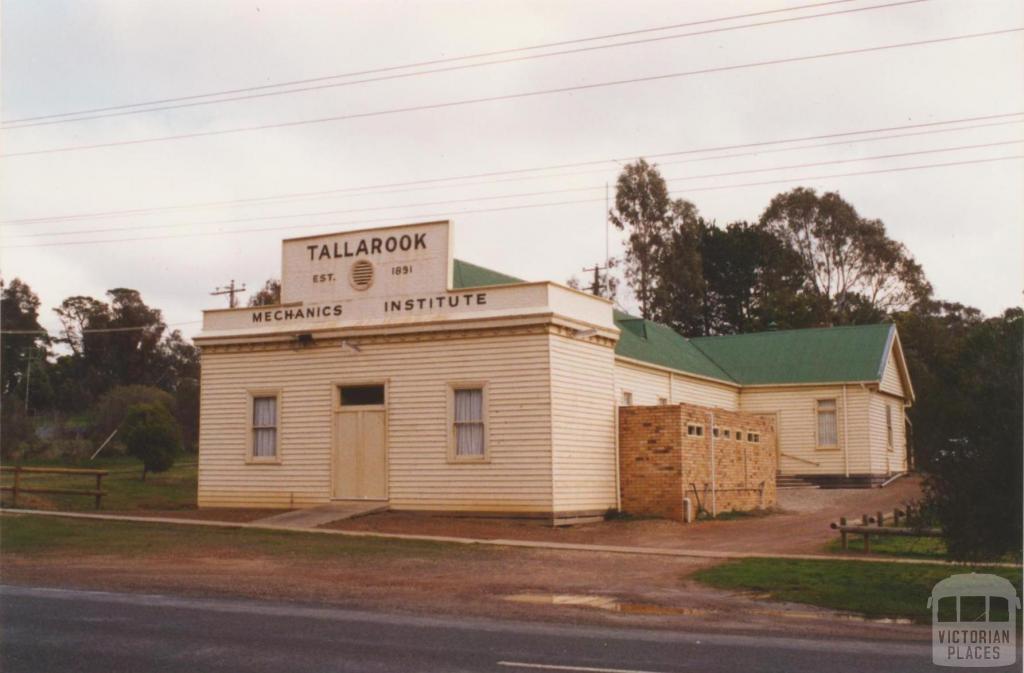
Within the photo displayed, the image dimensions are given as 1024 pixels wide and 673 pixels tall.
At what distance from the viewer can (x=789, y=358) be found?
43.4 m

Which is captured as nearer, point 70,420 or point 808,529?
point 808,529

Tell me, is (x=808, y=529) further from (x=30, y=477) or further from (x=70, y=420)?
(x=70, y=420)

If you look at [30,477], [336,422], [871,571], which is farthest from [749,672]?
[30,477]

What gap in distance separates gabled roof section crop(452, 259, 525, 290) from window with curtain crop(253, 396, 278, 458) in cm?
575

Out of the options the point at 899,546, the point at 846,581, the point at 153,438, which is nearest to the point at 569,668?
the point at 846,581

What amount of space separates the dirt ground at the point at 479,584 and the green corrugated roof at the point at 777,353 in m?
19.0

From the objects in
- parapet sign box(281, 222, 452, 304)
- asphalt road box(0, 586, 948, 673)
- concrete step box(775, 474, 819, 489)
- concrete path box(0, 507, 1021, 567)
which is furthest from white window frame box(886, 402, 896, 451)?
asphalt road box(0, 586, 948, 673)

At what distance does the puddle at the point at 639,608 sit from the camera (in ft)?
42.2

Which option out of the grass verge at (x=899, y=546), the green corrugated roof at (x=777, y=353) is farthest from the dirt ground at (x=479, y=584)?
the green corrugated roof at (x=777, y=353)

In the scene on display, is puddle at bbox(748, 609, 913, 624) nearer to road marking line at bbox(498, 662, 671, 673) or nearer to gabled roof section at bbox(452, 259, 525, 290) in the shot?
road marking line at bbox(498, 662, 671, 673)

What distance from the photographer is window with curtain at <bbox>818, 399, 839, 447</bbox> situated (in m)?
40.8

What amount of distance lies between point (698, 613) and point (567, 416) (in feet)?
42.3

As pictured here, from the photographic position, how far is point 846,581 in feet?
51.3

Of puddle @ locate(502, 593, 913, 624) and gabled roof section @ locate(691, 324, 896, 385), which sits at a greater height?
gabled roof section @ locate(691, 324, 896, 385)
